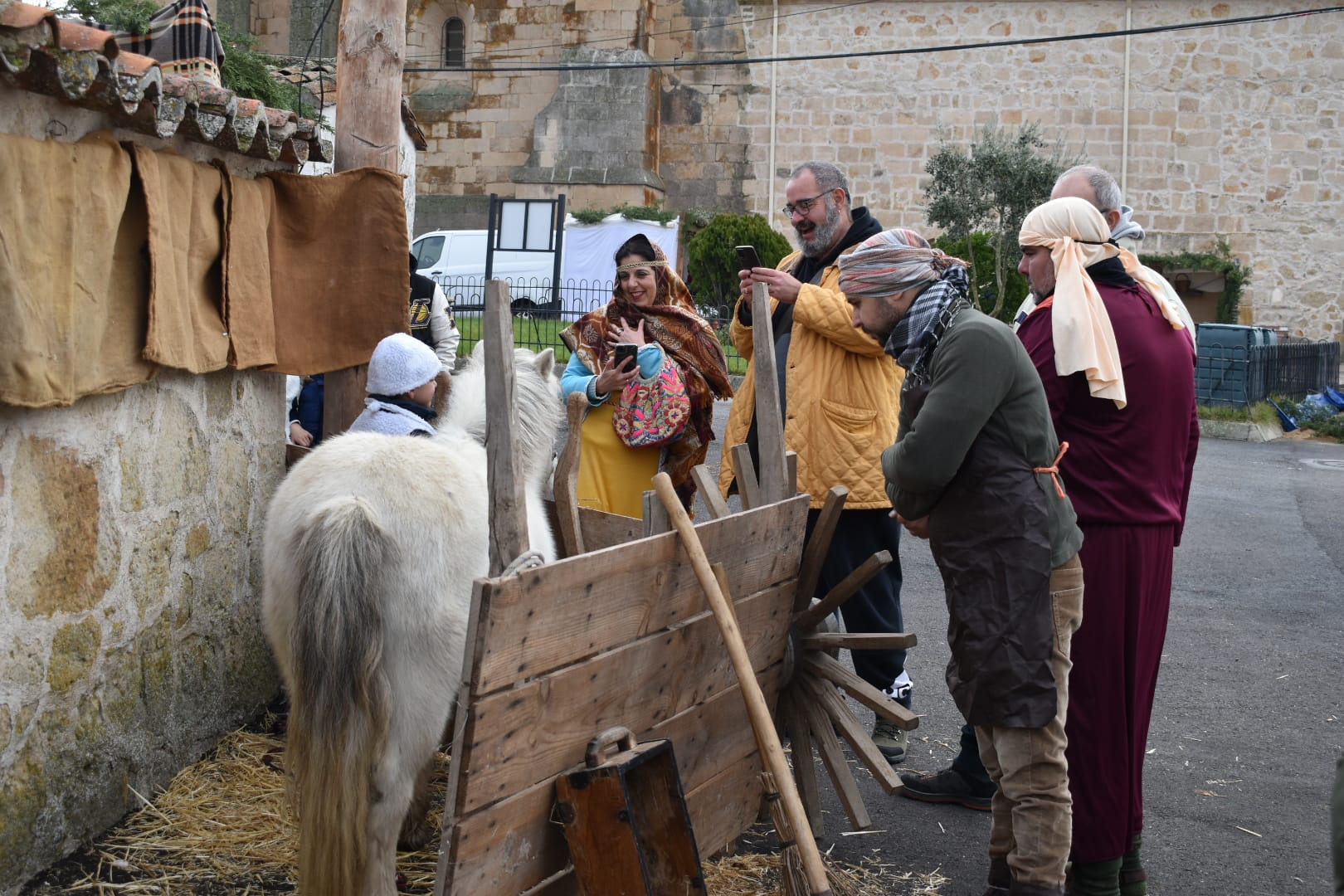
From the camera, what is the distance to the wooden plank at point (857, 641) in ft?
11.8

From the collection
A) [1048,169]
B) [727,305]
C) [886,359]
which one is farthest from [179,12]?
[1048,169]

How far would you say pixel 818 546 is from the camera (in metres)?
3.79

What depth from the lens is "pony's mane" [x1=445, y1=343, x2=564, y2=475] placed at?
384 cm

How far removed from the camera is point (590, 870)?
2637 millimetres

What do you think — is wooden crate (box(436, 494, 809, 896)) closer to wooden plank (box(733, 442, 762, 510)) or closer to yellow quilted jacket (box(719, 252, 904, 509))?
wooden plank (box(733, 442, 762, 510))

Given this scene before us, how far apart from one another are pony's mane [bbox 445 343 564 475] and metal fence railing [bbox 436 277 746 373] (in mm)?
8264

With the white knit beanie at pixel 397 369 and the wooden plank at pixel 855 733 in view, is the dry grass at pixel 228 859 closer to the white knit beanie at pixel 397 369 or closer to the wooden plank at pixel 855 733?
the wooden plank at pixel 855 733

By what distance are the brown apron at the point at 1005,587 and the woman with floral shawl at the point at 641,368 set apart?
5.71ft

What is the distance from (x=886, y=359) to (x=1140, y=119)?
22.0 metres

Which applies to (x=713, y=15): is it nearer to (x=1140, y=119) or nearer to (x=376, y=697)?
(x=1140, y=119)

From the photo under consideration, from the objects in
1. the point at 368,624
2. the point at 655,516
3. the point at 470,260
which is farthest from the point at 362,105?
the point at 470,260

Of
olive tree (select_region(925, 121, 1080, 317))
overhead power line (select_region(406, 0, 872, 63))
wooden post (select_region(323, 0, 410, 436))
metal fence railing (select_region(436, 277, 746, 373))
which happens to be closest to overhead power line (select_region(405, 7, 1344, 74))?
overhead power line (select_region(406, 0, 872, 63))

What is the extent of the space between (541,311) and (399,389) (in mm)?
12839

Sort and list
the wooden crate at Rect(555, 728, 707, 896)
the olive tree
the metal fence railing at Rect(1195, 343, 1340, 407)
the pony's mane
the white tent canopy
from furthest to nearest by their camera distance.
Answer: the white tent canopy → the olive tree → the metal fence railing at Rect(1195, 343, 1340, 407) → the pony's mane → the wooden crate at Rect(555, 728, 707, 896)
